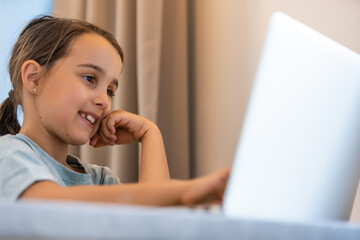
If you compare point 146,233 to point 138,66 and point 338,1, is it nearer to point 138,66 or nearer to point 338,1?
point 338,1

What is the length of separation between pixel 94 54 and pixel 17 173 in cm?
42

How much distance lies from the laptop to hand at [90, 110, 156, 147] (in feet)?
2.12

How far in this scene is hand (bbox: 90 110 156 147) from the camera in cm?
114

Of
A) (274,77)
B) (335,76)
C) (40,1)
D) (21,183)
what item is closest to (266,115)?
(274,77)

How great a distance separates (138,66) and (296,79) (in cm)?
111

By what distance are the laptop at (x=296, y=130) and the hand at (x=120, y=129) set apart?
0.65 meters

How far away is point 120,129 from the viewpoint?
1208 millimetres

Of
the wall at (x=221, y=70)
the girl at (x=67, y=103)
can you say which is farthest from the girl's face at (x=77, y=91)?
the wall at (x=221, y=70)

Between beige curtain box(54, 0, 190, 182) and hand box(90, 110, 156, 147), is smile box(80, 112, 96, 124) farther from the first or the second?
beige curtain box(54, 0, 190, 182)

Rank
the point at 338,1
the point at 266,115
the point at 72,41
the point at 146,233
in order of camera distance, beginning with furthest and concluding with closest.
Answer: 1. the point at 338,1
2. the point at 72,41
3. the point at 266,115
4. the point at 146,233

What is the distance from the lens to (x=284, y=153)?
0.51m

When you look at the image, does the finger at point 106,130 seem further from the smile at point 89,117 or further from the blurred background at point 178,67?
the blurred background at point 178,67

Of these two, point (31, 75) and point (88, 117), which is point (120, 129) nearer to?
point (88, 117)

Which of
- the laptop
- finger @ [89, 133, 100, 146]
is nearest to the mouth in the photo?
finger @ [89, 133, 100, 146]
